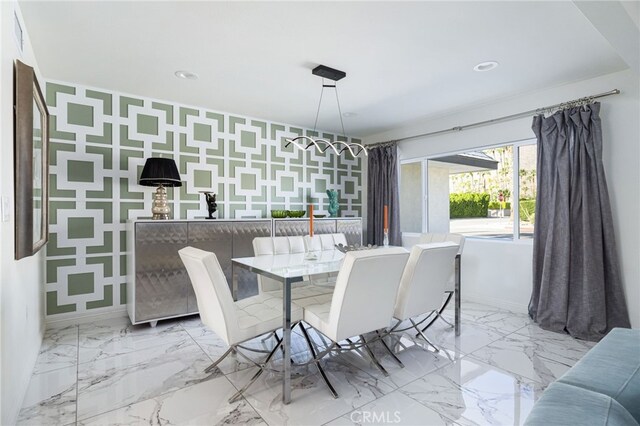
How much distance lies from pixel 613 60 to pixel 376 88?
2.00 metres

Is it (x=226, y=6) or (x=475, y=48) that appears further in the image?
(x=475, y=48)

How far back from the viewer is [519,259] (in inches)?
149

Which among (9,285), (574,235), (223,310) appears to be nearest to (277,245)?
(223,310)

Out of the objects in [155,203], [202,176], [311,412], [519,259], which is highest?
[202,176]

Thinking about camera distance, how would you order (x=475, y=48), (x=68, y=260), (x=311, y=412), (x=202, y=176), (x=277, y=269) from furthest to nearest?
(x=202, y=176), (x=68, y=260), (x=475, y=48), (x=277, y=269), (x=311, y=412)

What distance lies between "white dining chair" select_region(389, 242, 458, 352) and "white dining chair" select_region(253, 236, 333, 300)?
633 millimetres

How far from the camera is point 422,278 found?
250 cm

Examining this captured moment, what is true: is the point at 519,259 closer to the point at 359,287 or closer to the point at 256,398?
the point at 359,287

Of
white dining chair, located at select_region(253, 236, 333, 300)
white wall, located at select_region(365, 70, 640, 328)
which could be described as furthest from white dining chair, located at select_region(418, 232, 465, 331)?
white dining chair, located at select_region(253, 236, 333, 300)

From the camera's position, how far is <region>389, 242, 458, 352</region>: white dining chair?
2455 millimetres

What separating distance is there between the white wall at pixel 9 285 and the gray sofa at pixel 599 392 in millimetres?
2182

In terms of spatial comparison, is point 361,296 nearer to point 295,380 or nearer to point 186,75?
point 295,380

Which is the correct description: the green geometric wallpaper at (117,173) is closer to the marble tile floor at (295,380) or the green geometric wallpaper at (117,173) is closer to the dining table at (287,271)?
the marble tile floor at (295,380)

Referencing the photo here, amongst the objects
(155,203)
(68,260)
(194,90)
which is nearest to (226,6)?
(194,90)
